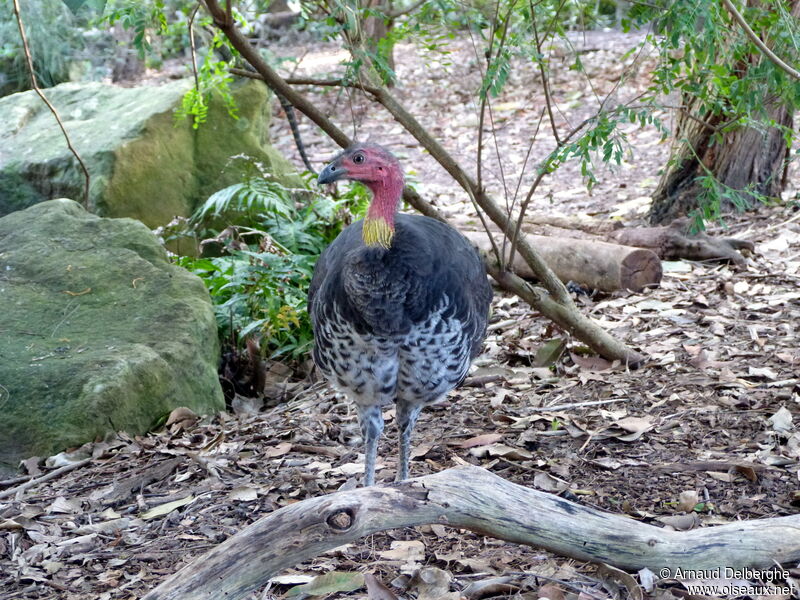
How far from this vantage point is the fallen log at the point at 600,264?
6.64 meters

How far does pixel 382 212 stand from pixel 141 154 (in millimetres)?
4668

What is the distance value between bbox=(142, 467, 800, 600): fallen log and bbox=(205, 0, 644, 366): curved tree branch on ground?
2.39 meters

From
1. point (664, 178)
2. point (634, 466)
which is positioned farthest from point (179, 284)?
point (664, 178)

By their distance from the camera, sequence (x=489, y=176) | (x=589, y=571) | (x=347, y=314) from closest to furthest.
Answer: (x=589, y=571) < (x=347, y=314) < (x=489, y=176)

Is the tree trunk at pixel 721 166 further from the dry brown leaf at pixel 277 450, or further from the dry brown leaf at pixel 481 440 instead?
the dry brown leaf at pixel 277 450

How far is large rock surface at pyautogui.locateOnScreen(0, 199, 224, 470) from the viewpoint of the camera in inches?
192

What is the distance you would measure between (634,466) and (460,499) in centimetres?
163

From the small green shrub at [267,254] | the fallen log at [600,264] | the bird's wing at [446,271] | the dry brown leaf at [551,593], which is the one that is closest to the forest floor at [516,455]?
the dry brown leaf at [551,593]

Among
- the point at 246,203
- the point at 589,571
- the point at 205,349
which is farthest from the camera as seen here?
the point at 246,203

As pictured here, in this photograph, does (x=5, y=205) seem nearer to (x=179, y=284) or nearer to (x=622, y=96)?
(x=179, y=284)

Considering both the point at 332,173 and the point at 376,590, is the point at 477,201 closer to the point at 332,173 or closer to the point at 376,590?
the point at 332,173

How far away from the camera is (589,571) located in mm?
3246

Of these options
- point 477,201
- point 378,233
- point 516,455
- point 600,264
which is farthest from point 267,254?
point 378,233

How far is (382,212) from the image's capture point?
12.4 feet
